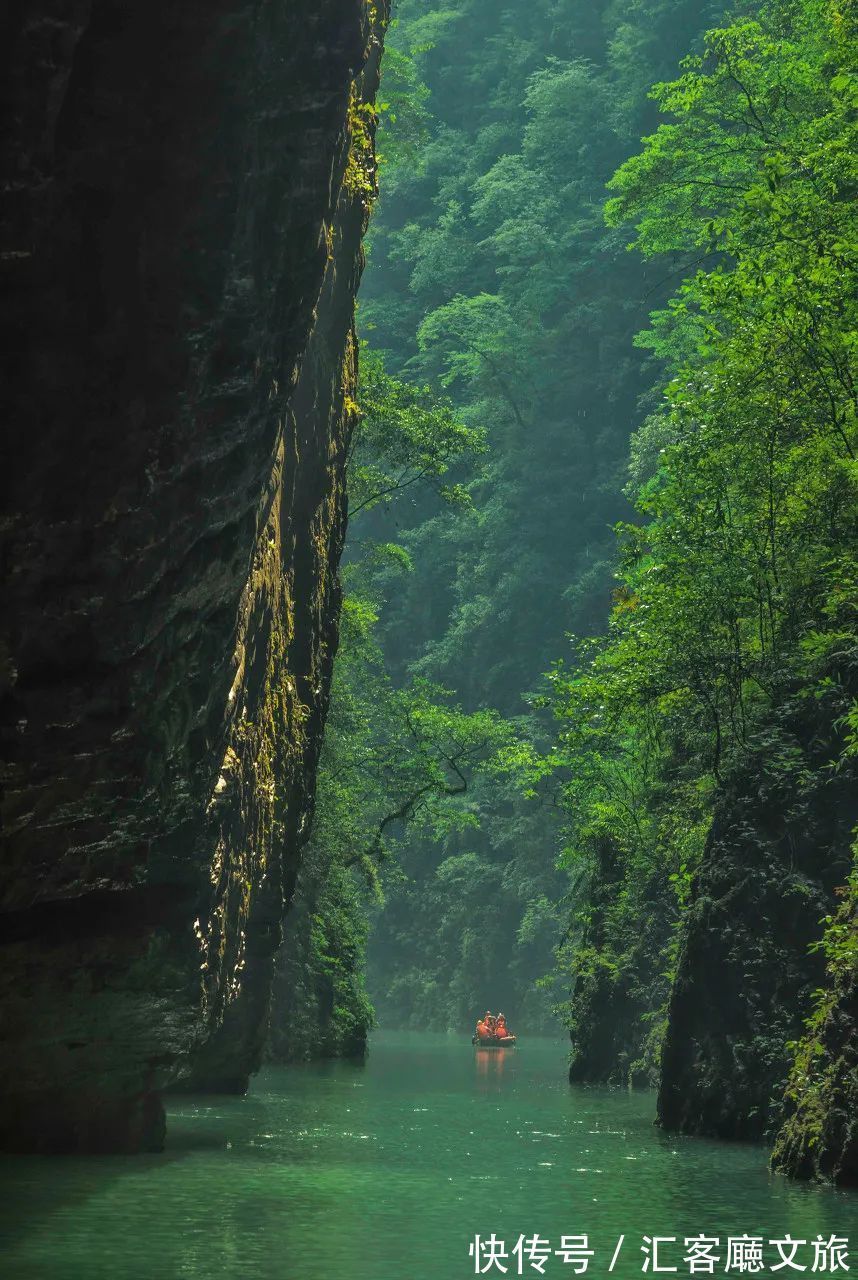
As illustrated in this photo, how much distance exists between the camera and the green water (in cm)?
1006

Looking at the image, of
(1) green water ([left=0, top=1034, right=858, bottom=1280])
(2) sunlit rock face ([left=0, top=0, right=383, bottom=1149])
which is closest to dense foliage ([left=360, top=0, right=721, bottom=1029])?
(1) green water ([left=0, top=1034, right=858, bottom=1280])

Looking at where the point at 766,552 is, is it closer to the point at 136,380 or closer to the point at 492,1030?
the point at 136,380

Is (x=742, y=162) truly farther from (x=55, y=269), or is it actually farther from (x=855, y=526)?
(x=55, y=269)

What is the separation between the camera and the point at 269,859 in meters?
18.3

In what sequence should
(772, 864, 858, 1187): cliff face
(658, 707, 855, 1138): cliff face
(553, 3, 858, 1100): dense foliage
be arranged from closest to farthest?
(772, 864, 858, 1187): cliff face
(658, 707, 855, 1138): cliff face
(553, 3, 858, 1100): dense foliage

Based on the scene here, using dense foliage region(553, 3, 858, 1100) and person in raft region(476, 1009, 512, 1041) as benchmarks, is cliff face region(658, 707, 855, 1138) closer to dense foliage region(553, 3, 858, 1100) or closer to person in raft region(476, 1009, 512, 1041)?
dense foliage region(553, 3, 858, 1100)

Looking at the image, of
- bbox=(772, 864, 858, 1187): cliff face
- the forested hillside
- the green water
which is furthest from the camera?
the forested hillside

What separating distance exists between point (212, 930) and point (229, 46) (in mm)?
8109

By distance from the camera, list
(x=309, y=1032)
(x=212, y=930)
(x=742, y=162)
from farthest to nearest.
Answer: (x=309, y=1032) → (x=742, y=162) → (x=212, y=930)

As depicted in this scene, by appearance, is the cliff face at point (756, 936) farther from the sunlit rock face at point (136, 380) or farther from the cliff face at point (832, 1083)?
the sunlit rock face at point (136, 380)

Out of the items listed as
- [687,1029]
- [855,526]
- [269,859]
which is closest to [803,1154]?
[687,1029]

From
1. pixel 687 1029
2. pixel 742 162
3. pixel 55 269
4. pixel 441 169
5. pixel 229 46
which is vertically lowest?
pixel 687 1029

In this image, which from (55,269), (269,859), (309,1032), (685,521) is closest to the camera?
(55,269)

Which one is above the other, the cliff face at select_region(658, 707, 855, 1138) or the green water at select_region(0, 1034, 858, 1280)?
the cliff face at select_region(658, 707, 855, 1138)
